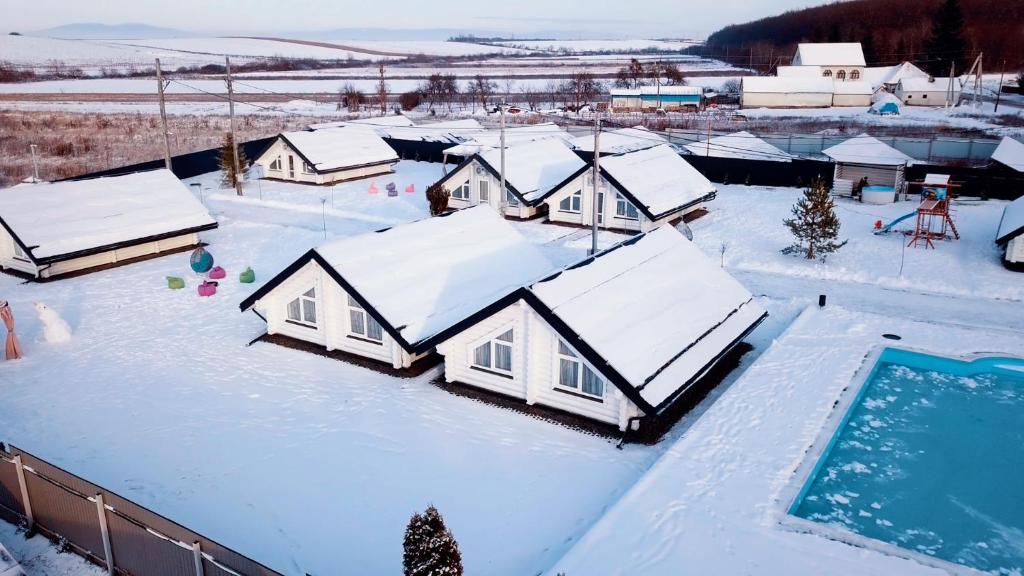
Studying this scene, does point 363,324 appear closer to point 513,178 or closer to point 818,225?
point 818,225

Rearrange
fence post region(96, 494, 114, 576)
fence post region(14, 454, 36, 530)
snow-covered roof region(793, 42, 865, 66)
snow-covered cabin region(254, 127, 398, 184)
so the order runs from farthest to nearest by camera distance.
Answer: snow-covered roof region(793, 42, 865, 66)
snow-covered cabin region(254, 127, 398, 184)
fence post region(14, 454, 36, 530)
fence post region(96, 494, 114, 576)

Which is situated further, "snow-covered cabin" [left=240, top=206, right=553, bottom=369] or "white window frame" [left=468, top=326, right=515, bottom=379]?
"snow-covered cabin" [left=240, top=206, right=553, bottom=369]

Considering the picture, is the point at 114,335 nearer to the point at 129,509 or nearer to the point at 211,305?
the point at 211,305

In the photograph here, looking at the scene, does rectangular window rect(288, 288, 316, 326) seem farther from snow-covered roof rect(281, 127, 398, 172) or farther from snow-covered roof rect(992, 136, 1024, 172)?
snow-covered roof rect(992, 136, 1024, 172)

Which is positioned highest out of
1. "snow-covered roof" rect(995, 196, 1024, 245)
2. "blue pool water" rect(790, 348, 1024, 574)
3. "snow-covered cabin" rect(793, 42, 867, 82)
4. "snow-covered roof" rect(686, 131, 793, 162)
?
"snow-covered cabin" rect(793, 42, 867, 82)

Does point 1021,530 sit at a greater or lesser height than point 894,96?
lesser

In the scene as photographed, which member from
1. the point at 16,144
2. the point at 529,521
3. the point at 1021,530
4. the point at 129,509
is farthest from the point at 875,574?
the point at 16,144

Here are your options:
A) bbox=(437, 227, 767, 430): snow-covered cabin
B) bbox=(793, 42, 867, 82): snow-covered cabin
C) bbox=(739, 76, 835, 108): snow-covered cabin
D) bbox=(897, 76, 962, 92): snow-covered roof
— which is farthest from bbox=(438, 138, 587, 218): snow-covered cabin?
bbox=(793, 42, 867, 82): snow-covered cabin

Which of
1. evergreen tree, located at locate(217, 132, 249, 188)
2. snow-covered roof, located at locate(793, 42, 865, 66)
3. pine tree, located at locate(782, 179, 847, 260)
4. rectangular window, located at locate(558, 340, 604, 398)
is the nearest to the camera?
rectangular window, located at locate(558, 340, 604, 398)
